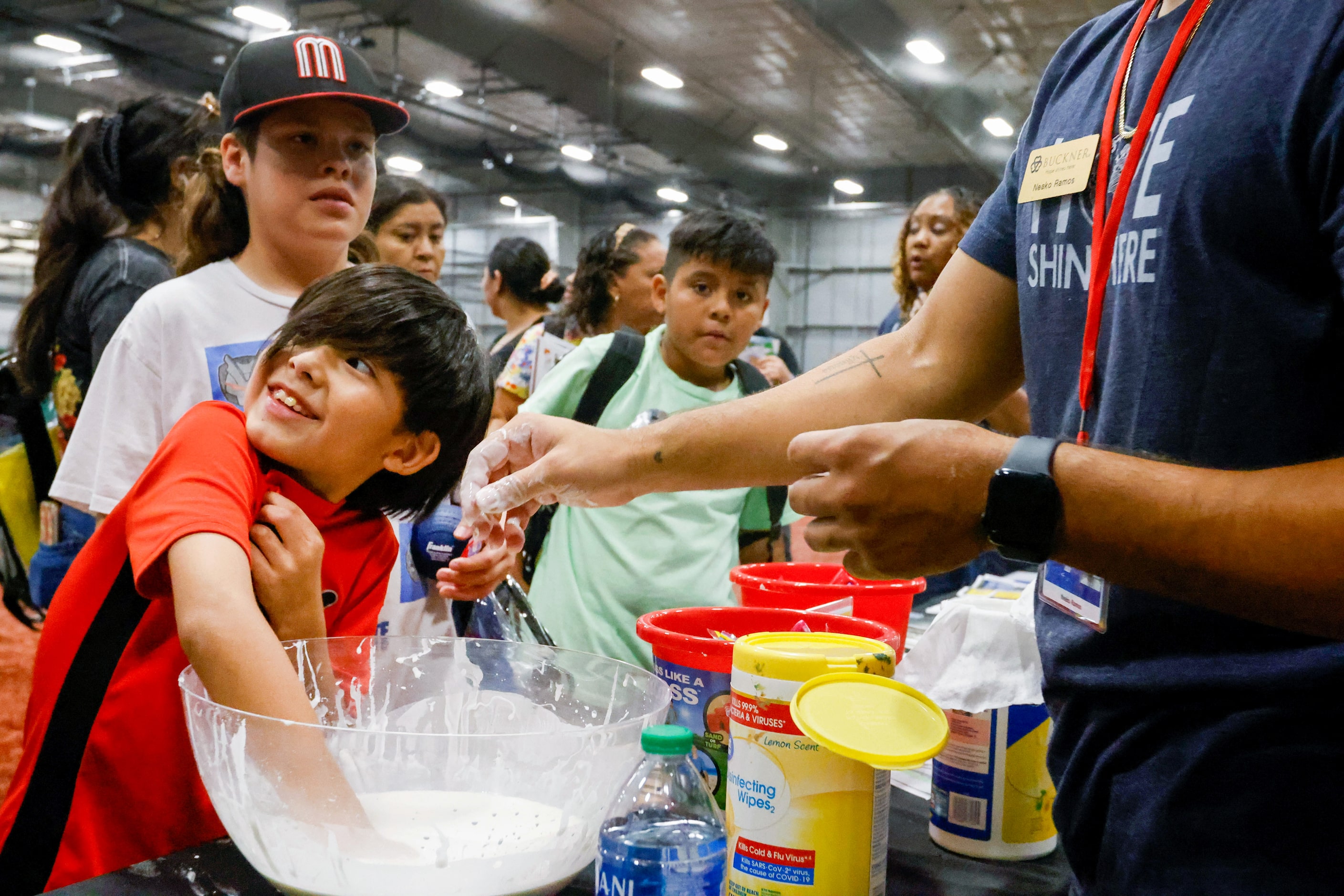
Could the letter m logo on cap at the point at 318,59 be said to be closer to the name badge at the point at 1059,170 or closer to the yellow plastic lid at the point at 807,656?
the name badge at the point at 1059,170

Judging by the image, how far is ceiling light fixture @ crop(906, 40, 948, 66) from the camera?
894 cm

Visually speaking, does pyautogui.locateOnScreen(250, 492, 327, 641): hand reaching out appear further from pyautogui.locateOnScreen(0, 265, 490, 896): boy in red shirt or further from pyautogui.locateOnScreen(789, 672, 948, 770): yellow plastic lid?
pyautogui.locateOnScreen(789, 672, 948, 770): yellow plastic lid

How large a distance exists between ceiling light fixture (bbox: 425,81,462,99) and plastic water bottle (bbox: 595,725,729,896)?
9.55m

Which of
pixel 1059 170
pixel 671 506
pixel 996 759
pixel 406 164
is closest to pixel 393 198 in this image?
pixel 671 506

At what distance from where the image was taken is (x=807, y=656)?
2.32 feet

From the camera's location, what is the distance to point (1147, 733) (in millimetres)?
730

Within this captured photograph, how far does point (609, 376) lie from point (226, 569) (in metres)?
1.36

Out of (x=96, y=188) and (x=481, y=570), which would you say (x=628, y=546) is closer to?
(x=481, y=570)

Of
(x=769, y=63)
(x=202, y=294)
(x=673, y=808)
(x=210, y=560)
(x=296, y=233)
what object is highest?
(x=769, y=63)

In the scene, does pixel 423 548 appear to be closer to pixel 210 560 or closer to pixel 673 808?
pixel 210 560

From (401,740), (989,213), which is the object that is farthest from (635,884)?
(989,213)

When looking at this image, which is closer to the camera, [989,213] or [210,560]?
[210,560]

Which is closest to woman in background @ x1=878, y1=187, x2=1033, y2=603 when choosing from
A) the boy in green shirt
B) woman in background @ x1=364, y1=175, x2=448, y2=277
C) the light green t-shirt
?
the boy in green shirt

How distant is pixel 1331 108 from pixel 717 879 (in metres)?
0.70
